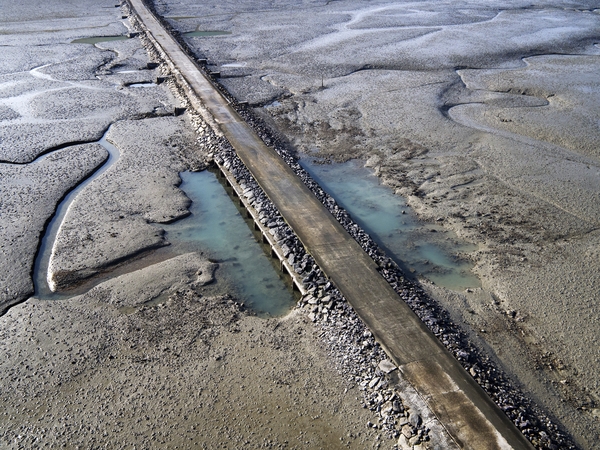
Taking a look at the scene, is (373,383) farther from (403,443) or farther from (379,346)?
(403,443)

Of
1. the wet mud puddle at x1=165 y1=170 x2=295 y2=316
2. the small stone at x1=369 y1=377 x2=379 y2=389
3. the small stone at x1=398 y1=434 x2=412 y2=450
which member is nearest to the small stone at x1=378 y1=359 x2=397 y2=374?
the small stone at x1=369 y1=377 x2=379 y2=389

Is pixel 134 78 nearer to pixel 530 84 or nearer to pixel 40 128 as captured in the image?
pixel 40 128

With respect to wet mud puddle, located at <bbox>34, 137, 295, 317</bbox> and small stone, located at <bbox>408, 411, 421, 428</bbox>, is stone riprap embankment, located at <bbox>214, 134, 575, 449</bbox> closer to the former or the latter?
small stone, located at <bbox>408, 411, 421, 428</bbox>

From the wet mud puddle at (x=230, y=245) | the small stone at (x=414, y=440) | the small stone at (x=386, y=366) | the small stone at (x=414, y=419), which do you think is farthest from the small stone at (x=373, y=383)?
the wet mud puddle at (x=230, y=245)

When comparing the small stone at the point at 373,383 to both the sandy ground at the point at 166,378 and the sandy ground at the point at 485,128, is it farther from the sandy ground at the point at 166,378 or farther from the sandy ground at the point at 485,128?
the sandy ground at the point at 485,128

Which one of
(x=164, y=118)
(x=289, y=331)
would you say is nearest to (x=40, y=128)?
(x=164, y=118)
